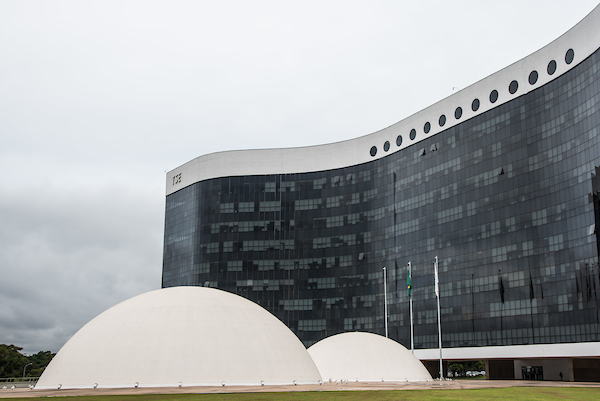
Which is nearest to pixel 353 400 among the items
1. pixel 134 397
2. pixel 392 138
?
pixel 134 397

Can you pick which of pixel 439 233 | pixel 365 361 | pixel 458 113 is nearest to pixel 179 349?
pixel 365 361

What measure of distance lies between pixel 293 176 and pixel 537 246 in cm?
5582

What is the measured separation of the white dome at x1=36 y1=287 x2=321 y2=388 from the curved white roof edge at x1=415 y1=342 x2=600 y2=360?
4782cm

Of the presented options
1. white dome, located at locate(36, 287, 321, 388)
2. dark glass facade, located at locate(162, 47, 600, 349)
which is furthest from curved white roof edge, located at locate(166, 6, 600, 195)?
white dome, located at locate(36, 287, 321, 388)

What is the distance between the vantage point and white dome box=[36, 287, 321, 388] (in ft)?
137

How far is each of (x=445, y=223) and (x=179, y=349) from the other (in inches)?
2682

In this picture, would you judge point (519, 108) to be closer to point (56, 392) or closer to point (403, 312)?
point (403, 312)

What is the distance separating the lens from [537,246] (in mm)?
87500

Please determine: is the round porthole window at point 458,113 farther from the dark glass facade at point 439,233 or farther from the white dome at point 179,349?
the white dome at point 179,349

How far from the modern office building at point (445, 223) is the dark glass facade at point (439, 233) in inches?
9.0

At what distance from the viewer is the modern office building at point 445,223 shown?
274ft

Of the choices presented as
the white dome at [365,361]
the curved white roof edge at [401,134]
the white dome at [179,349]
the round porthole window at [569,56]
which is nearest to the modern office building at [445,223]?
the round porthole window at [569,56]

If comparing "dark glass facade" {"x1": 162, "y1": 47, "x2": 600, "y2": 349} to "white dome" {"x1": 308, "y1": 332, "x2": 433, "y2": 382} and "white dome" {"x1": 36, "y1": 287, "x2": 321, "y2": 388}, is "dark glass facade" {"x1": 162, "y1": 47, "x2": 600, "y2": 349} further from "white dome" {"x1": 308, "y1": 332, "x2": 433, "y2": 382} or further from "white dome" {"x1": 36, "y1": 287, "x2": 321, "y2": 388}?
"white dome" {"x1": 36, "y1": 287, "x2": 321, "y2": 388}

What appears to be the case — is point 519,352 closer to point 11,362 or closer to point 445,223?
point 445,223
